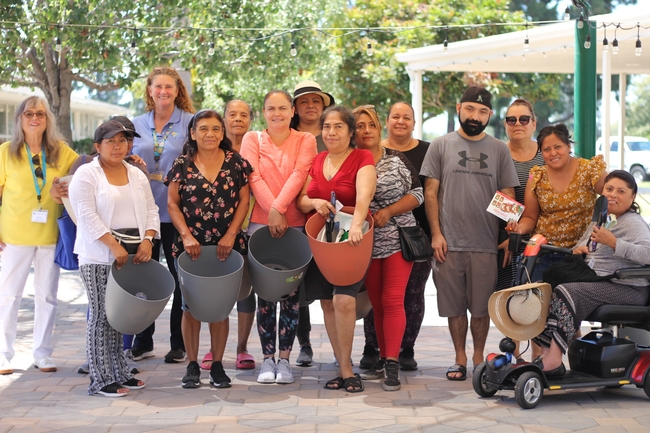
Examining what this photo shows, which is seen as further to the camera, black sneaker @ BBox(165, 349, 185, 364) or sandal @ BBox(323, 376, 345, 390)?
black sneaker @ BBox(165, 349, 185, 364)

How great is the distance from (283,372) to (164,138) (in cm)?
190

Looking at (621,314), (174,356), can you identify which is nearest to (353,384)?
(174,356)

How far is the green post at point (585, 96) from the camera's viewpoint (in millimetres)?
7754

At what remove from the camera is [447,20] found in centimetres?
2555

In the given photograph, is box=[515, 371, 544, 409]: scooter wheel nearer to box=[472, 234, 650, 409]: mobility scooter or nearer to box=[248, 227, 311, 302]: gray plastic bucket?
box=[472, 234, 650, 409]: mobility scooter

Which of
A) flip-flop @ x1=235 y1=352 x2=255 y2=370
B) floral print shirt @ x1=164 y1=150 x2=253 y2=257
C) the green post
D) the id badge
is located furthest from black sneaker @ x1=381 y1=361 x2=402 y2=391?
the green post

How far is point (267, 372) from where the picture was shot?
5.82 meters

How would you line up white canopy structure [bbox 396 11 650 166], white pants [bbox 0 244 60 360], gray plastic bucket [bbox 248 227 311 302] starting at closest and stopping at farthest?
gray plastic bucket [bbox 248 227 311 302], white pants [bbox 0 244 60 360], white canopy structure [bbox 396 11 650 166]

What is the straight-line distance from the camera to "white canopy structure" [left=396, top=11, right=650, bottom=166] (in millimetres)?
11403

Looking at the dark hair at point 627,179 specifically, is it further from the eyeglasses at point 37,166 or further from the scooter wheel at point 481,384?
the eyeglasses at point 37,166

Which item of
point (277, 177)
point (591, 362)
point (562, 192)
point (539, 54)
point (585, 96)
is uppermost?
point (539, 54)

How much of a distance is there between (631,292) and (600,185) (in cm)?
76

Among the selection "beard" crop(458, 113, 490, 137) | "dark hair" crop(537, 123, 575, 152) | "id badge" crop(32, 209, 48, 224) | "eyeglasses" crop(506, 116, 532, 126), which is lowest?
"id badge" crop(32, 209, 48, 224)

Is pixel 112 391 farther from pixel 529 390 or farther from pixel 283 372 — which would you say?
pixel 529 390
